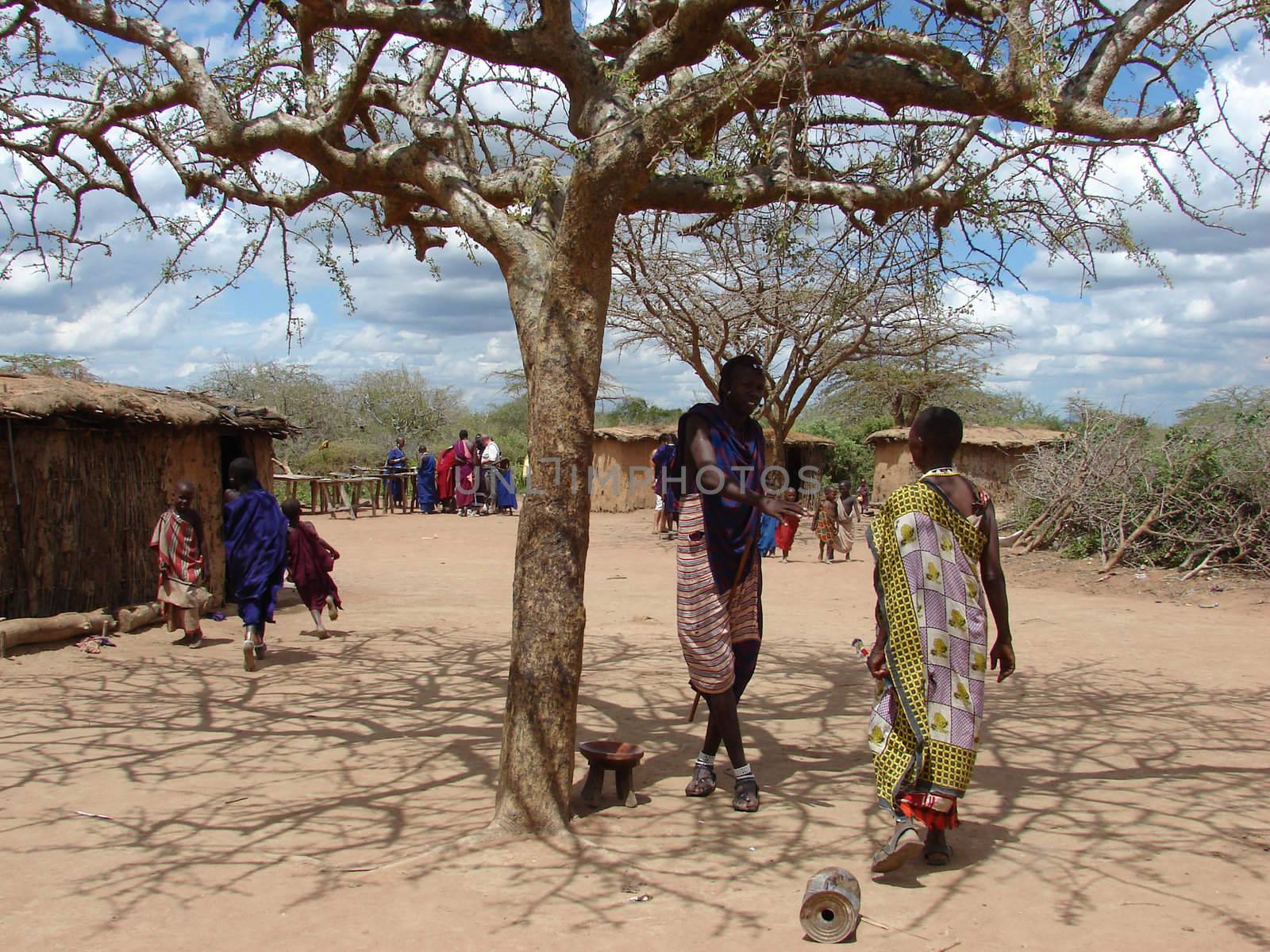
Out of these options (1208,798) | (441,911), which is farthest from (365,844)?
(1208,798)

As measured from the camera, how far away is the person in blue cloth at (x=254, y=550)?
7547mm

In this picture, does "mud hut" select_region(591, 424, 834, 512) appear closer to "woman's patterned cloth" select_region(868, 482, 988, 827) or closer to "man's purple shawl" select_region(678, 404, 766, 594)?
"man's purple shawl" select_region(678, 404, 766, 594)

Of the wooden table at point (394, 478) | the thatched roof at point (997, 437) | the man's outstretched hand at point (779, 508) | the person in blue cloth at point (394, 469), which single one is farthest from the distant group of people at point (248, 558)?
the thatched roof at point (997, 437)

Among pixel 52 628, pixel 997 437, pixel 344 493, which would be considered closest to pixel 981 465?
pixel 997 437

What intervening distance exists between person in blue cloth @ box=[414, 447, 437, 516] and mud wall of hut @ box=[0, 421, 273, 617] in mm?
12575

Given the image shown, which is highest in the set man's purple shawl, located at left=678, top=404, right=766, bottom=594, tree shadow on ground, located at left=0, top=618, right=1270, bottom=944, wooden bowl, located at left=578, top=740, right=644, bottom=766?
man's purple shawl, located at left=678, top=404, right=766, bottom=594

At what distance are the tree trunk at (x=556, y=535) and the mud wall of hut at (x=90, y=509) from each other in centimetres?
619

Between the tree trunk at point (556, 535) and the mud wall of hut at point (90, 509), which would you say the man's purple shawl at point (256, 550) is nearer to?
the mud wall of hut at point (90, 509)

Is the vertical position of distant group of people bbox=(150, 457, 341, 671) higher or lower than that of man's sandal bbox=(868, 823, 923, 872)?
higher

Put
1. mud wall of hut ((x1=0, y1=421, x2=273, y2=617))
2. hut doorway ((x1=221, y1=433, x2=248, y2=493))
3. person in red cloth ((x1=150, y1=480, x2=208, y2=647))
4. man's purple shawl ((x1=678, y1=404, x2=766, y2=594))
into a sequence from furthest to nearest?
hut doorway ((x1=221, y1=433, x2=248, y2=493)) → person in red cloth ((x1=150, y1=480, x2=208, y2=647)) → mud wall of hut ((x1=0, y1=421, x2=273, y2=617)) → man's purple shawl ((x1=678, y1=404, x2=766, y2=594))

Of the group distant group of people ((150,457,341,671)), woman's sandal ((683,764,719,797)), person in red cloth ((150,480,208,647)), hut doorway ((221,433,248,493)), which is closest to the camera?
woman's sandal ((683,764,719,797))

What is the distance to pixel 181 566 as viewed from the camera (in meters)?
8.33

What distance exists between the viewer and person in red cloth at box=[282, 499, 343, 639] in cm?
835

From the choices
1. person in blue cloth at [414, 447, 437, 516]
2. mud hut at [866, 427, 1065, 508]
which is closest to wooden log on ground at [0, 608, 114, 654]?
person in blue cloth at [414, 447, 437, 516]
